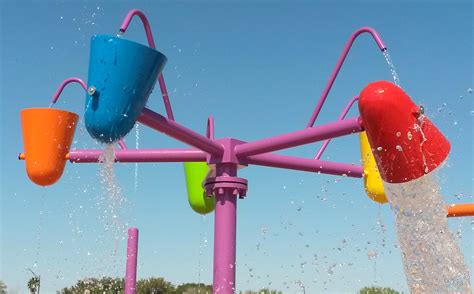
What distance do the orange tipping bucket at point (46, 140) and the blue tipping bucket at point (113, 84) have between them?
7.17 feet

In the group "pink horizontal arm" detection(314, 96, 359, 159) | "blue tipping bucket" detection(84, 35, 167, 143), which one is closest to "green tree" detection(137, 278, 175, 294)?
"pink horizontal arm" detection(314, 96, 359, 159)

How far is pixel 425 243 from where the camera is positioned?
172 inches

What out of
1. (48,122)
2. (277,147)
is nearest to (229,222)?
(277,147)

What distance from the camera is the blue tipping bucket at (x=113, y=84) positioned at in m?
4.75

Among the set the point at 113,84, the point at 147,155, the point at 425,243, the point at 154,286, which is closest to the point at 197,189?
the point at 147,155

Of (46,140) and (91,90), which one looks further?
(46,140)

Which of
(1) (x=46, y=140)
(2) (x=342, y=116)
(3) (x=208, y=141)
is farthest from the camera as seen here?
(2) (x=342, y=116)

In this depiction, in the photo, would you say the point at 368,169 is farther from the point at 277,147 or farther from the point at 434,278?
the point at 434,278

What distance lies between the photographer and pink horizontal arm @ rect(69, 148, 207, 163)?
6.94m

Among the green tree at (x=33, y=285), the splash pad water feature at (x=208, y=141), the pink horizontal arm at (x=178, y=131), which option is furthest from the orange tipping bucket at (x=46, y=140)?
the green tree at (x=33, y=285)

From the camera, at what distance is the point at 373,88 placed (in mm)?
4250

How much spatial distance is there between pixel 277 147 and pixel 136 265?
323cm

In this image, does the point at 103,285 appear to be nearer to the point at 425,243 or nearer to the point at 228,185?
the point at 228,185

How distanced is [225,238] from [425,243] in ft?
8.28
